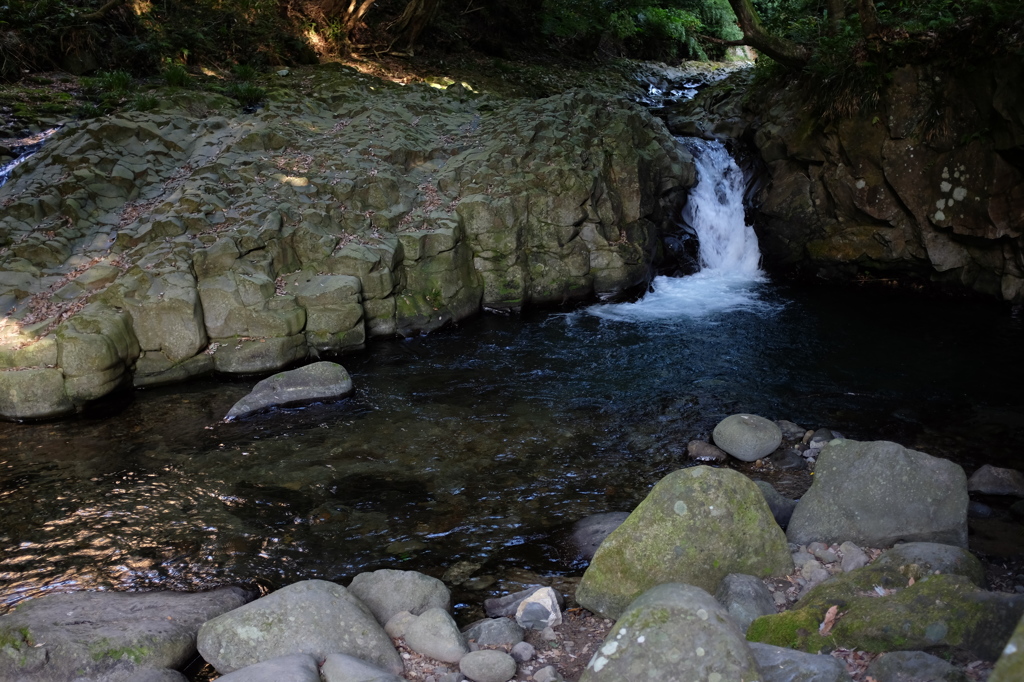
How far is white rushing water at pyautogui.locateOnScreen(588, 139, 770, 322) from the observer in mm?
12445

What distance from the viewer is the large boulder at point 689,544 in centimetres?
436

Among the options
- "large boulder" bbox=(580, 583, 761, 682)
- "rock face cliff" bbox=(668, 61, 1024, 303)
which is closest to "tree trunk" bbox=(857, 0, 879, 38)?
"rock face cliff" bbox=(668, 61, 1024, 303)

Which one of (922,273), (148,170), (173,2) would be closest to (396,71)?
(173,2)

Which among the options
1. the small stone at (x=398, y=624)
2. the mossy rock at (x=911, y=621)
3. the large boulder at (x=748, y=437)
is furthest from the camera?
the large boulder at (x=748, y=437)

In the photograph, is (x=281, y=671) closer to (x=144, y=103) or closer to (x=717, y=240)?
(x=144, y=103)

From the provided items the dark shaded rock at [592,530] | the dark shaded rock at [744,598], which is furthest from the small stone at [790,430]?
the dark shaded rock at [744,598]

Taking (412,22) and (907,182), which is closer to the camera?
(907,182)

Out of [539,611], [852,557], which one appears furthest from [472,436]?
[852,557]

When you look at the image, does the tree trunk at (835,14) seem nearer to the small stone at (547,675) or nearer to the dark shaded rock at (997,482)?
the dark shaded rock at (997,482)

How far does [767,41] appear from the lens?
12648 millimetres

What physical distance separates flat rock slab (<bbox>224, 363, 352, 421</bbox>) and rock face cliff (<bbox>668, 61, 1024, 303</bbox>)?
28.9 ft

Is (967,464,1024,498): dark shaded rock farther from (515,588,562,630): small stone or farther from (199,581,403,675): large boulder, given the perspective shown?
(199,581,403,675): large boulder

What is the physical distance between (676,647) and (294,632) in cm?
218

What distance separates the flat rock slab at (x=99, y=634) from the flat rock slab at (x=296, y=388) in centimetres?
351
